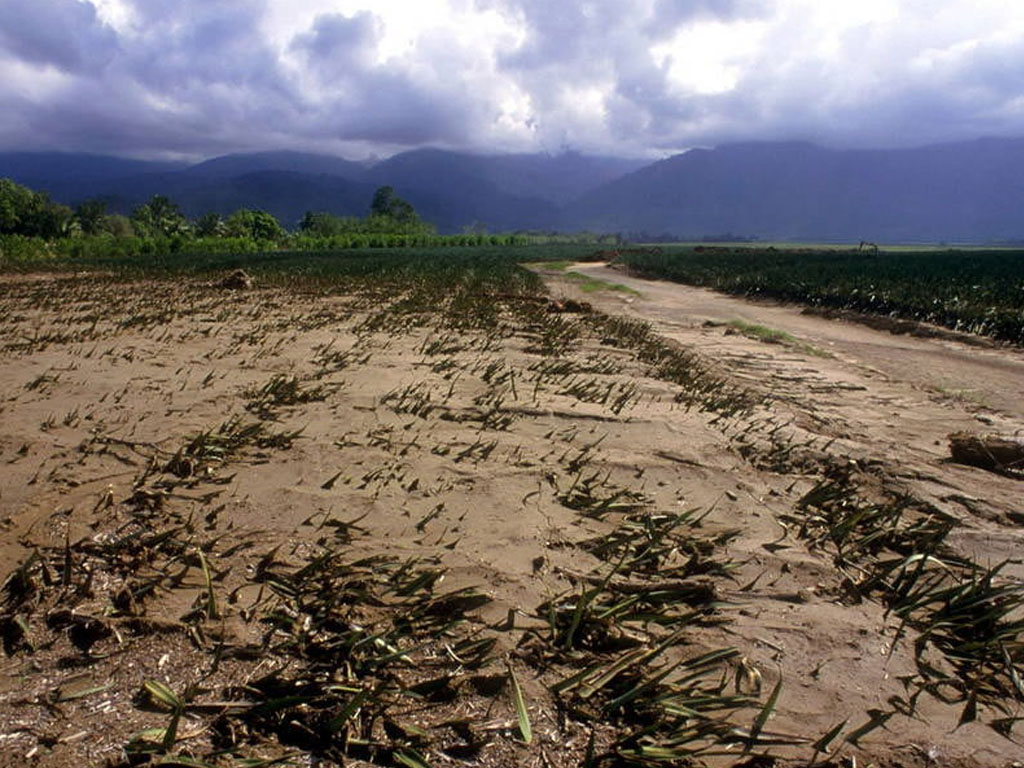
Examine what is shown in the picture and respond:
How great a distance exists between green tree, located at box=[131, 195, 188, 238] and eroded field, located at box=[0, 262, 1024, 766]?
7507cm

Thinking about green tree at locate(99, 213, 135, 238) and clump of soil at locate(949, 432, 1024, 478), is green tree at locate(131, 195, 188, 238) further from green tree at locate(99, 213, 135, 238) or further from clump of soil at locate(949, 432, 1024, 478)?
clump of soil at locate(949, 432, 1024, 478)

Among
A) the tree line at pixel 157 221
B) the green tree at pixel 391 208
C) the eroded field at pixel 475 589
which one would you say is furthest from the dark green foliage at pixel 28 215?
the eroded field at pixel 475 589

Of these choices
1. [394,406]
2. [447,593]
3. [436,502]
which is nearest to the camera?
[447,593]

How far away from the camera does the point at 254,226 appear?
79.7 metres

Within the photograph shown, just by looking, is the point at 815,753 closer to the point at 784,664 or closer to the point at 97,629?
the point at 784,664

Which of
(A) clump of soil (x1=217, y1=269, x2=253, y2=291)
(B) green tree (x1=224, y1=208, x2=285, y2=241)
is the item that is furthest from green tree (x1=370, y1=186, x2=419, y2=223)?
(A) clump of soil (x1=217, y1=269, x2=253, y2=291)

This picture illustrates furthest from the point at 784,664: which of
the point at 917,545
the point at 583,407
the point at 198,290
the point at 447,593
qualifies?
the point at 198,290

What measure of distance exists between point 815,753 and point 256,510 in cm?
237

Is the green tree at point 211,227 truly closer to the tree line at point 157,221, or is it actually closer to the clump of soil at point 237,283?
the tree line at point 157,221

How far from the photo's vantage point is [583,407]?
15.4ft

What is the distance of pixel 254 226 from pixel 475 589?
87.4 m

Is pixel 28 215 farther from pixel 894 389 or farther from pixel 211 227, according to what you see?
pixel 894 389

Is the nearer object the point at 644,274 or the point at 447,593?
the point at 447,593

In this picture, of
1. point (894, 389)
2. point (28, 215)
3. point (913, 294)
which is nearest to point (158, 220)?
point (28, 215)
